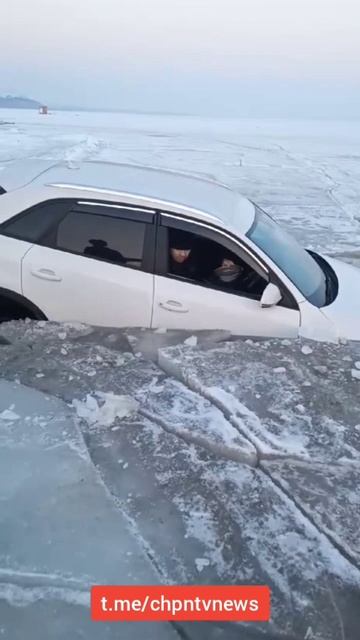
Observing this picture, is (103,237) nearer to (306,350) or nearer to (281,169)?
(306,350)

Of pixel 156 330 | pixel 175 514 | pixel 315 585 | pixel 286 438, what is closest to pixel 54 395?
pixel 156 330

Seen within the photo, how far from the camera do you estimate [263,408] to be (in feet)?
10.5

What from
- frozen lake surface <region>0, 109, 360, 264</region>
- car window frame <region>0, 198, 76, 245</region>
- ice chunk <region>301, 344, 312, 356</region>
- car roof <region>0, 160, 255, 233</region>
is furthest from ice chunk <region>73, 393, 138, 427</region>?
frozen lake surface <region>0, 109, 360, 264</region>

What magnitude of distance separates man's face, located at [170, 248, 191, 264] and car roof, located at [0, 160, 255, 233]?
0.32m

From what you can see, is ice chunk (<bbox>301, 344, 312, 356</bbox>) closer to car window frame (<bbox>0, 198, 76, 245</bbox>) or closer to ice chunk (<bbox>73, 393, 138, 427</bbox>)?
ice chunk (<bbox>73, 393, 138, 427</bbox>)

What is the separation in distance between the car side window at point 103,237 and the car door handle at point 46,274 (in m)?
0.21

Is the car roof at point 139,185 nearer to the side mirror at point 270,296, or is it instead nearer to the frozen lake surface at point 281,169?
the side mirror at point 270,296

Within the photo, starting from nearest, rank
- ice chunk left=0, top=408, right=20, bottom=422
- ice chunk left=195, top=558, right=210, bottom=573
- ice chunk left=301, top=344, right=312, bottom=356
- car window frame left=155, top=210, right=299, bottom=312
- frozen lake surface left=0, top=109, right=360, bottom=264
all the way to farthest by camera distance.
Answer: ice chunk left=195, top=558, right=210, bottom=573 → ice chunk left=0, top=408, right=20, bottom=422 → ice chunk left=301, top=344, right=312, bottom=356 → car window frame left=155, top=210, right=299, bottom=312 → frozen lake surface left=0, top=109, right=360, bottom=264

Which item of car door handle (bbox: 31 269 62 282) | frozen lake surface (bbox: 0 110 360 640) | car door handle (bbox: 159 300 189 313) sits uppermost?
car door handle (bbox: 31 269 62 282)

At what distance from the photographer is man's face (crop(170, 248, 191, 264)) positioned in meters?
3.96

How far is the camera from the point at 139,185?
4.28 metres

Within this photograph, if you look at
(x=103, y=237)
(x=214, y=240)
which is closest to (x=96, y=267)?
(x=103, y=237)

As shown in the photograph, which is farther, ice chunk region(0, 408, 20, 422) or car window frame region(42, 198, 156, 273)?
car window frame region(42, 198, 156, 273)

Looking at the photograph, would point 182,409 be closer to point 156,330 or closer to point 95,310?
point 156,330
